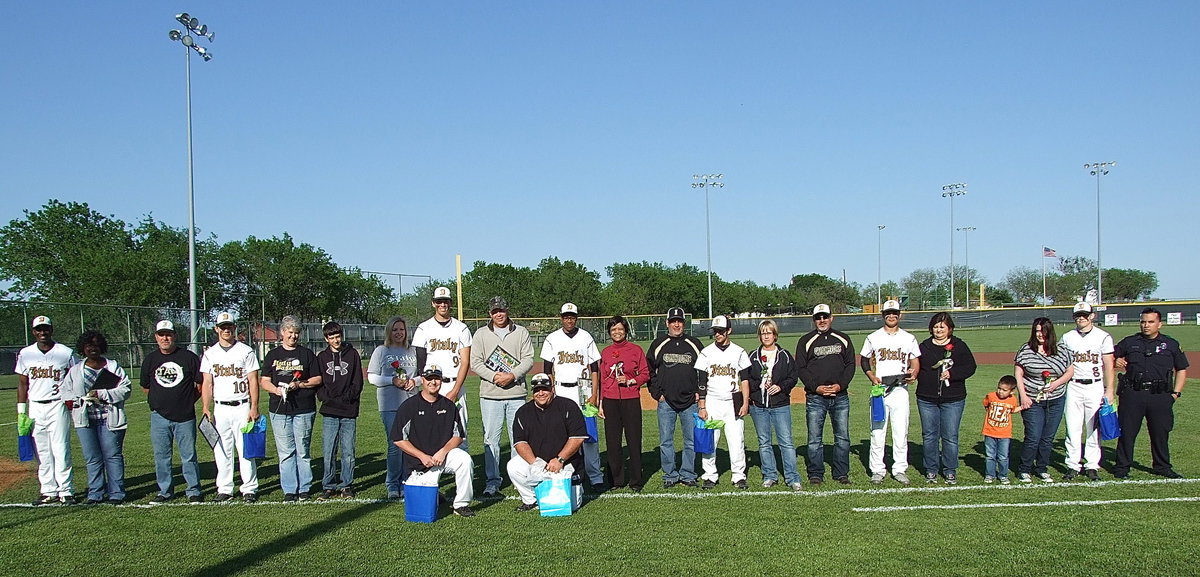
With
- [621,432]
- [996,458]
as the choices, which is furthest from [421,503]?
[996,458]

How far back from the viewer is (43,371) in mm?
7926

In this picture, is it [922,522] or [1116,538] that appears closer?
[1116,538]

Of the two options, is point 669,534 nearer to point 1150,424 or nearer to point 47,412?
point 1150,424

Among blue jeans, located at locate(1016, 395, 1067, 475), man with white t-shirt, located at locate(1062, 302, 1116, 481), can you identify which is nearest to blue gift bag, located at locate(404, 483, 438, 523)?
blue jeans, located at locate(1016, 395, 1067, 475)

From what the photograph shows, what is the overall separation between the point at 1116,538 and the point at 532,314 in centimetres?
5862

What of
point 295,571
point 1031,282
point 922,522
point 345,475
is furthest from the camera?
point 1031,282

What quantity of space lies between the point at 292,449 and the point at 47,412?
243 centimetres

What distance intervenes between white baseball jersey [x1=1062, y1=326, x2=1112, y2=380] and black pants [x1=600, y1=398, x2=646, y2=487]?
4.41 metres

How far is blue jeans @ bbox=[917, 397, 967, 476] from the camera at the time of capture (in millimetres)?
8156

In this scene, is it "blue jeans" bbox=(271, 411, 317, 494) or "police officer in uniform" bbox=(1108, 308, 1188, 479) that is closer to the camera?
"blue jeans" bbox=(271, 411, 317, 494)

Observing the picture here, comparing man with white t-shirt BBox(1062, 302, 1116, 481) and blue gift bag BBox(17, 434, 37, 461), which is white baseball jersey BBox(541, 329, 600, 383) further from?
blue gift bag BBox(17, 434, 37, 461)

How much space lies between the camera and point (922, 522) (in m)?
6.58

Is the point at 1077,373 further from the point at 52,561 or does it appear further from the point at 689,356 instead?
the point at 52,561

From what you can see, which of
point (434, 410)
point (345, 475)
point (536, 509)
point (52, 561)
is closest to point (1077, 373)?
point (536, 509)
